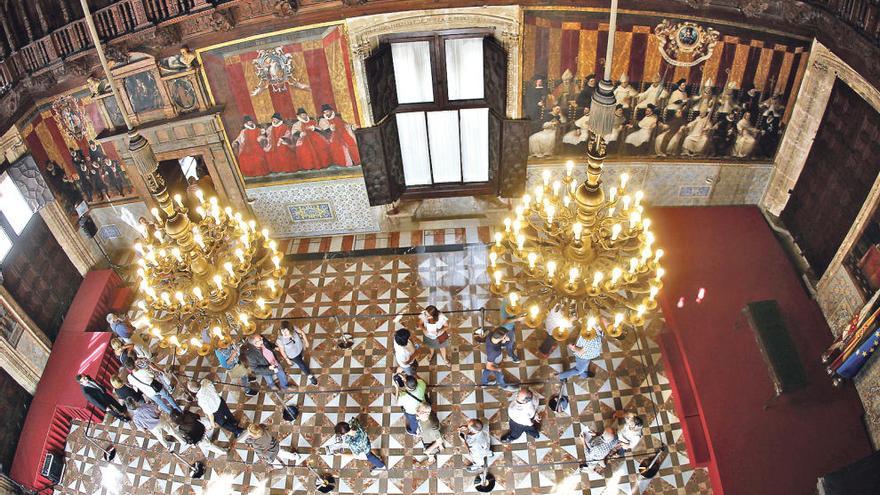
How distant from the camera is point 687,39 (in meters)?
8.59

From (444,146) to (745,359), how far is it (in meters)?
5.57

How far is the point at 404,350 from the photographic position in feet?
27.4

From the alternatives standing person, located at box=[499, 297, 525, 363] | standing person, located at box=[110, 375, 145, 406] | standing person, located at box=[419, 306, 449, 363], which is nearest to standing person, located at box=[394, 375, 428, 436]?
standing person, located at box=[419, 306, 449, 363]

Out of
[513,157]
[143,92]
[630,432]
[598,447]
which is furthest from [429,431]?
[143,92]

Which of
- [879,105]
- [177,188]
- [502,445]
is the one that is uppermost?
[879,105]

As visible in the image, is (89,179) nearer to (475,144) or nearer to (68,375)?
(68,375)

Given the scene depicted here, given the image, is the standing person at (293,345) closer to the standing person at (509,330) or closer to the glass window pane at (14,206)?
the standing person at (509,330)

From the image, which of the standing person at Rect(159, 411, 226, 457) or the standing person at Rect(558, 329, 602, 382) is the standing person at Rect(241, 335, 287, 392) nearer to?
the standing person at Rect(159, 411, 226, 457)

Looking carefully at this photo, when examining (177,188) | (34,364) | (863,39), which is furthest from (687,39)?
(34,364)

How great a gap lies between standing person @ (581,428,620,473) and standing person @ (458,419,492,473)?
1.29m

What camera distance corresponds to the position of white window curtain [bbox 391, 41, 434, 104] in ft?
30.3

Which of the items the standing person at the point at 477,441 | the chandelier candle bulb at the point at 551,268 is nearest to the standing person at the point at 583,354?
the standing person at the point at 477,441

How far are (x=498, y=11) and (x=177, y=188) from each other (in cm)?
684

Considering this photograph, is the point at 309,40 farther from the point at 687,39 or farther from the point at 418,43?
the point at 687,39
